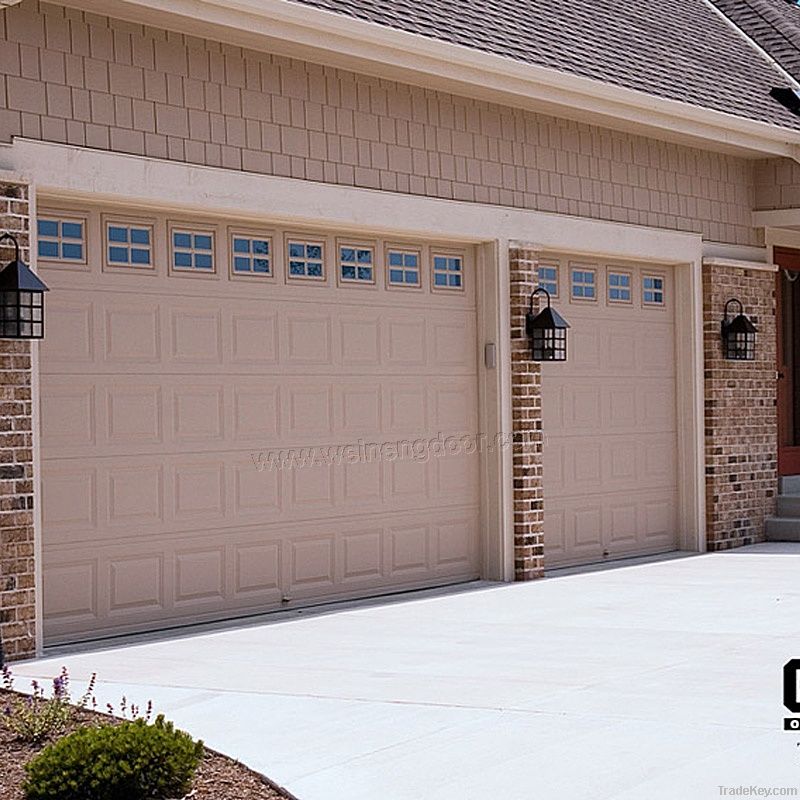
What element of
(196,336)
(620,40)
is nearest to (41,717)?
(196,336)

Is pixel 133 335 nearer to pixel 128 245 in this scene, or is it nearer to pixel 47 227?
pixel 128 245

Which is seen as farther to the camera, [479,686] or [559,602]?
[559,602]

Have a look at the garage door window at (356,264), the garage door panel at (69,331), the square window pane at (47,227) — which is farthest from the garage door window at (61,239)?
the garage door window at (356,264)

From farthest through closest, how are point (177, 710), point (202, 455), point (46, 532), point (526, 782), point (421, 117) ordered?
point (421, 117), point (202, 455), point (46, 532), point (177, 710), point (526, 782)

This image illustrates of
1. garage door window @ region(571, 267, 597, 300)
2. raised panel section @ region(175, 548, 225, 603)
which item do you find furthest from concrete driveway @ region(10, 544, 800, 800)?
garage door window @ region(571, 267, 597, 300)

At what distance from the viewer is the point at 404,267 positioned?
12133mm

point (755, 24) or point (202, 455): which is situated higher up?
point (755, 24)

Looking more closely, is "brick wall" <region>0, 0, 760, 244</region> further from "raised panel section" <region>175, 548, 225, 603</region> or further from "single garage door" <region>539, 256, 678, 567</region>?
"raised panel section" <region>175, 548, 225, 603</region>

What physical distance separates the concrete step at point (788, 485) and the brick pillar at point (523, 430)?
15.5 ft

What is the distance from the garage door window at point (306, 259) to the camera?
11172 mm

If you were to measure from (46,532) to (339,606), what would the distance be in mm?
2593

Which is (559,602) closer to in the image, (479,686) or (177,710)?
(479,686)

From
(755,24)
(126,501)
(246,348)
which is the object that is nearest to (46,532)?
(126,501)

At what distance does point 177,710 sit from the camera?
24.0ft
